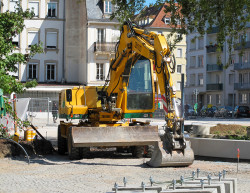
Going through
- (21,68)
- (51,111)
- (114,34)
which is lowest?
(51,111)

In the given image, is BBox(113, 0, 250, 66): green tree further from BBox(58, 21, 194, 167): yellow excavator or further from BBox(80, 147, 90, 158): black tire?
BBox(80, 147, 90, 158): black tire

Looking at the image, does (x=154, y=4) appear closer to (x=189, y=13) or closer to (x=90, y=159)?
(x=189, y=13)

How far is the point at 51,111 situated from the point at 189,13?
26662 mm

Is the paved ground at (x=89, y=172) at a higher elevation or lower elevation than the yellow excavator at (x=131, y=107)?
lower

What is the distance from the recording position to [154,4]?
20.8 metres

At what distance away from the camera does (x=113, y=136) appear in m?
17.7

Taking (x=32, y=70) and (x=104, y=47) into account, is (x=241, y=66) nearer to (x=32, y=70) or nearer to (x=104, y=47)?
(x=104, y=47)

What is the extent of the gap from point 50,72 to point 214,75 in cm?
3762

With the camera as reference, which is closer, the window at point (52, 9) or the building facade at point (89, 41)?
the window at point (52, 9)

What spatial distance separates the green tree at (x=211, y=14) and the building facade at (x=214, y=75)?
197 feet

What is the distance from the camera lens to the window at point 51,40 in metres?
58.3

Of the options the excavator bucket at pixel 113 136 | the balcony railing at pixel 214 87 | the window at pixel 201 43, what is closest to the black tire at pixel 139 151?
the excavator bucket at pixel 113 136

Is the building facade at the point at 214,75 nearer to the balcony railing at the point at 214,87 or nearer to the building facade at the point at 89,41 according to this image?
the balcony railing at the point at 214,87

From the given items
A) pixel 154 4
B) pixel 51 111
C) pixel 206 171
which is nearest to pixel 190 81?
pixel 51 111
